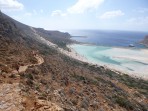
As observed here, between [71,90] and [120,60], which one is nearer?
[71,90]

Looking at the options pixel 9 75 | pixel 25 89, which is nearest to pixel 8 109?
pixel 25 89

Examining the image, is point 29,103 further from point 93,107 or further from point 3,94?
point 93,107

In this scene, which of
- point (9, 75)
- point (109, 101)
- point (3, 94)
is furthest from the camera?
point (109, 101)

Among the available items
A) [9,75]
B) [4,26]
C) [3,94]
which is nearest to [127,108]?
[9,75]

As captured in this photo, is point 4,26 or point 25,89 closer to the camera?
point 25,89

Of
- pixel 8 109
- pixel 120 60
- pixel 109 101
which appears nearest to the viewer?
pixel 8 109

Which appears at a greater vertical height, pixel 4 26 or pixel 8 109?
pixel 4 26

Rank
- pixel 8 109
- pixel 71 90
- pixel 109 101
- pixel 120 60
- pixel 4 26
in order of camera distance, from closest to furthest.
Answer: pixel 8 109 → pixel 71 90 → pixel 109 101 → pixel 4 26 → pixel 120 60

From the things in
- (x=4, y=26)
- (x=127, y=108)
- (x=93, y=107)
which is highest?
(x=4, y=26)

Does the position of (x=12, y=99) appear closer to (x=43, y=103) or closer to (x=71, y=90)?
(x=43, y=103)
